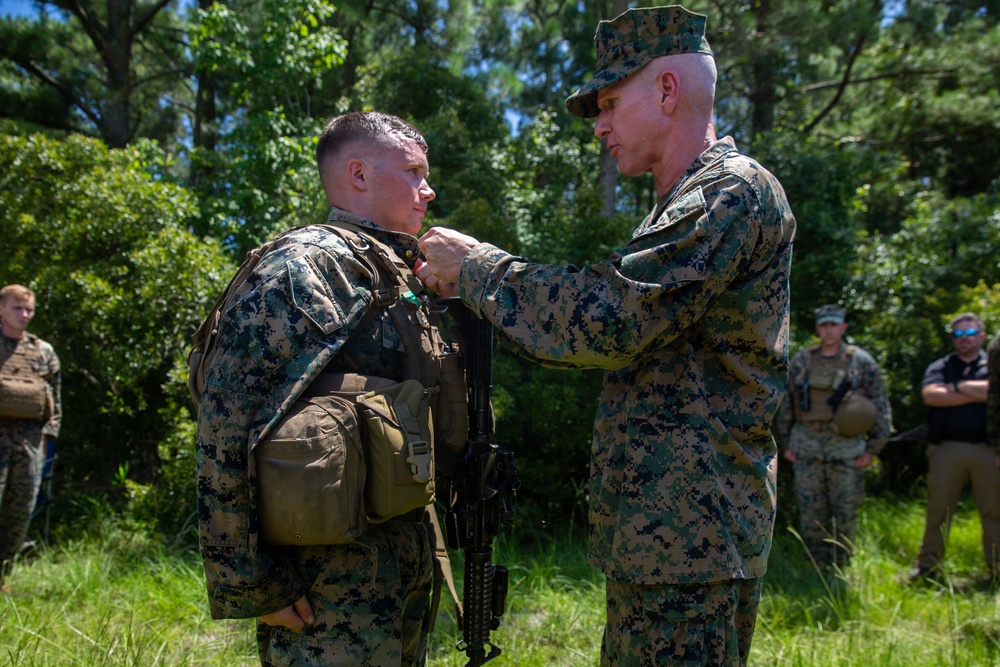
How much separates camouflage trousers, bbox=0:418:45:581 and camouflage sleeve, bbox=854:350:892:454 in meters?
6.78

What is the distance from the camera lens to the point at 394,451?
200cm

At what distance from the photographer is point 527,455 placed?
267 inches

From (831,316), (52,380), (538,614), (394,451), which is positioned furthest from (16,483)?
(831,316)

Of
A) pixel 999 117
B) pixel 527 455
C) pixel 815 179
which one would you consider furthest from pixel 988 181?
pixel 527 455

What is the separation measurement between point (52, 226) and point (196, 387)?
6.13 meters

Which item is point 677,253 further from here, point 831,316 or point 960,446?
point 960,446

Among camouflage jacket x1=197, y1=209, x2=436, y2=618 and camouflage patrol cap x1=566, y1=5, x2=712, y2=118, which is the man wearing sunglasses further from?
camouflage jacket x1=197, y1=209, x2=436, y2=618

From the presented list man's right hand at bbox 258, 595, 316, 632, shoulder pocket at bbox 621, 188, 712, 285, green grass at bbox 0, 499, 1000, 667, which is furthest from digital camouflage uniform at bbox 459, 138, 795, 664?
green grass at bbox 0, 499, 1000, 667

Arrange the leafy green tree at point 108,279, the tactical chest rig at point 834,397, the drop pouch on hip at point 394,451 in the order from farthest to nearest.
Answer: the leafy green tree at point 108,279 → the tactical chest rig at point 834,397 → the drop pouch on hip at point 394,451

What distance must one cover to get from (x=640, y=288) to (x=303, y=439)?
96cm

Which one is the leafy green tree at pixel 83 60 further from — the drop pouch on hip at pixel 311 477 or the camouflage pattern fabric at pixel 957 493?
the camouflage pattern fabric at pixel 957 493

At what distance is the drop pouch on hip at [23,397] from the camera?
17.8 ft

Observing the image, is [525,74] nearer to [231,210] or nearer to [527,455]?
[231,210]

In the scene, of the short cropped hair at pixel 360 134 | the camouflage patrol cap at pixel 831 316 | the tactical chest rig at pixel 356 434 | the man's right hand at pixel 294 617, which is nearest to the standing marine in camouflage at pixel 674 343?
the tactical chest rig at pixel 356 434
